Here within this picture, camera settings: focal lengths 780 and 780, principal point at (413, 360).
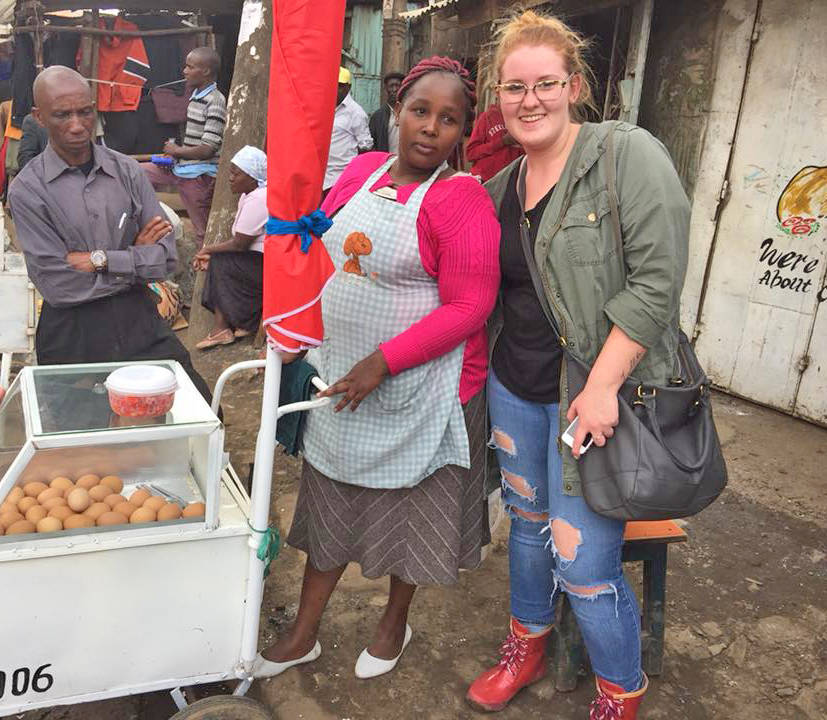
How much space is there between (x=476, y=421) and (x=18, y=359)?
4396 mm

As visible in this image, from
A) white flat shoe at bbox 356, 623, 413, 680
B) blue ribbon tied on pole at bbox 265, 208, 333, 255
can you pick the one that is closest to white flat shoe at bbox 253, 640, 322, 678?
white flat shoe at bbox 356, 623, 413, 680

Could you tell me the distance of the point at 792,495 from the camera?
3961 mm

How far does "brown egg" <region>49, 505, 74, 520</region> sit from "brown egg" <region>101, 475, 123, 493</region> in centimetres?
15

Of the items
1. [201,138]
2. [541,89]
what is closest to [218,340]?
[201,138]

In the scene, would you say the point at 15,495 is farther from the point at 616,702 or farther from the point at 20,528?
the point at 616,702

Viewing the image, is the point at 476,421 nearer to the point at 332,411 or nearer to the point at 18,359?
the point at 332,411

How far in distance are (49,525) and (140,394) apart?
363 mm

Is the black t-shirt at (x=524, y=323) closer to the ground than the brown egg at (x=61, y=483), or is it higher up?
higher up

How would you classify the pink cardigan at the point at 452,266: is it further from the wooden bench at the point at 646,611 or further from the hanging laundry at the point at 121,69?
the hanging laundry at the point at 121,69

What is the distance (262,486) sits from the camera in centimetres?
190

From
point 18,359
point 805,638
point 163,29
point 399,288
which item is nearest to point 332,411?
point 399,288

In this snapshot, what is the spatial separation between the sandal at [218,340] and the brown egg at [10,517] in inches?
161

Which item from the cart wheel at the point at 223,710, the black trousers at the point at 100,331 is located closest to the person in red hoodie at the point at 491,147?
the black trousers at the point at 100,331

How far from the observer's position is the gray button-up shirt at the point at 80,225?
2.76 metres
